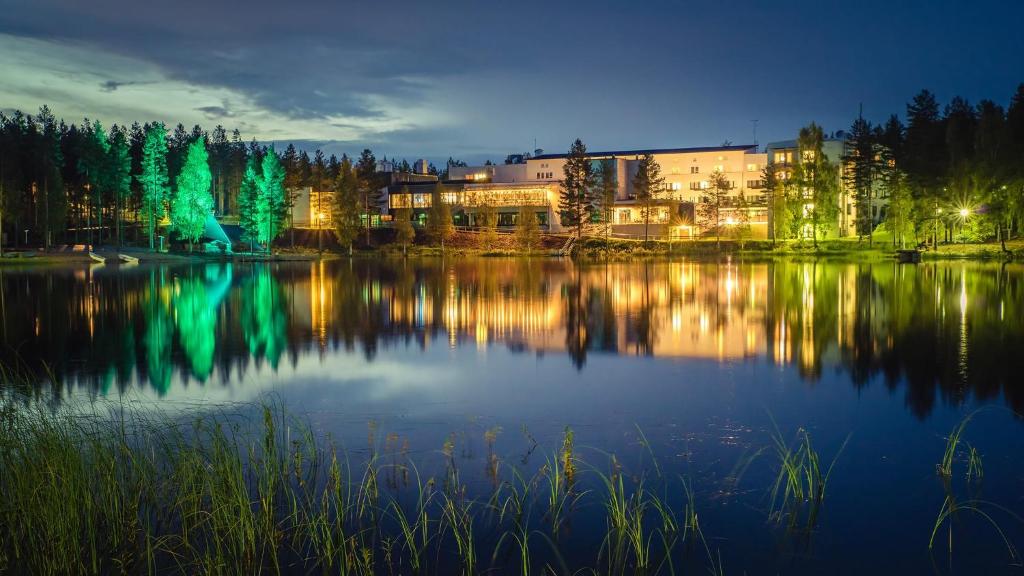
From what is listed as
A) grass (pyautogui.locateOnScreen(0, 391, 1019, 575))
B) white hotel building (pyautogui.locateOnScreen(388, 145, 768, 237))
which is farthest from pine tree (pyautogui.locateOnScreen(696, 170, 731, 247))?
grass (pyautogui.locateOnScreen(0, 391, 1019, 575))

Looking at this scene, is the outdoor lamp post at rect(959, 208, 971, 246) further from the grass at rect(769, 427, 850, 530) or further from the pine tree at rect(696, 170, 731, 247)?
the grass at rect(769, 427, 850, 530)

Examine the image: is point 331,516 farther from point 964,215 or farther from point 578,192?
point 578,192

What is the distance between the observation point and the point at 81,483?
8156 millimetres

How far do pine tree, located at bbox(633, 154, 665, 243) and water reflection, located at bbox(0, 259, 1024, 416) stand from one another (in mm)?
43167

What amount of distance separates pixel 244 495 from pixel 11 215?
237 ft

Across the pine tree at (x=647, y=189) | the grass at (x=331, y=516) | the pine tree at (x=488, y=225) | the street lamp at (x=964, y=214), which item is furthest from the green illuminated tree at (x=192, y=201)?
the grass at (x=331, y=516)

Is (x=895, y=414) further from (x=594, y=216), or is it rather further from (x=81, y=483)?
Answer: (x=594, y=216)

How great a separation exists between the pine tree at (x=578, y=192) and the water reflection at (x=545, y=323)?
143 feet

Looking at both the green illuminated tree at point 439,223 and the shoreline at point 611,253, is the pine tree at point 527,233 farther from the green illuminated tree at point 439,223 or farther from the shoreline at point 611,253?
the green illuminated tree at point 439,223

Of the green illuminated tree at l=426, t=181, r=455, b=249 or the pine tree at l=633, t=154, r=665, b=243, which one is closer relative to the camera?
the pine tree at l=633, t=154, r=665, b=243

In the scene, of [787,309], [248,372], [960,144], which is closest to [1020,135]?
[960,144]

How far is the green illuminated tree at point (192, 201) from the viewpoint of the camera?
261ft

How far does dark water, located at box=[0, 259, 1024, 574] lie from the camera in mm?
9383

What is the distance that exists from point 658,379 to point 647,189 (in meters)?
76.2
